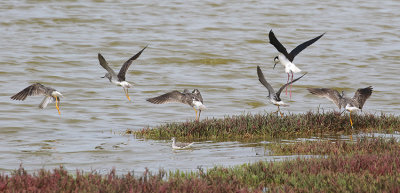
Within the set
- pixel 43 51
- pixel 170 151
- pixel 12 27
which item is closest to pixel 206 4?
pixel 12 27

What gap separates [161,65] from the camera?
27.9 meters

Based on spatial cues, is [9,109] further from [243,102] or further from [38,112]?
[243,102]

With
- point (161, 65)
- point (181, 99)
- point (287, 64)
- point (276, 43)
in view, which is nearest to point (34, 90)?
point (181, 99)

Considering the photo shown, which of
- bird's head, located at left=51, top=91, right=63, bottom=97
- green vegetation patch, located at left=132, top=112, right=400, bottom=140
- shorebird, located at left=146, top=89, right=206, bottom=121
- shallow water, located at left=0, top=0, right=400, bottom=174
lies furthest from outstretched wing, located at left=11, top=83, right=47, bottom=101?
shorebird, located at left=146, top=89, right=206, bottom=121

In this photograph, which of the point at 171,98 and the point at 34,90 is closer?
the point at 34,90

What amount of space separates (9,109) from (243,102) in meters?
6.93

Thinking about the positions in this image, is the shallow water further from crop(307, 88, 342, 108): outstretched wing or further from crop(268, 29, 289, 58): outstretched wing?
crop(268, 29, 289, 58): outstretched wing

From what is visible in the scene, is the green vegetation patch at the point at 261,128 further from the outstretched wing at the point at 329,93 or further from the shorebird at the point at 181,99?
the shorebird at the point at 181,99

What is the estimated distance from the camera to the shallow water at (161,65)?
12.6 m

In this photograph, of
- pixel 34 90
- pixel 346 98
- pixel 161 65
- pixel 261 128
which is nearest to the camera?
pixel 261 128

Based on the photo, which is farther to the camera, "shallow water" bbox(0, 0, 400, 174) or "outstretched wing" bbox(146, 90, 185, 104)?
"outstretched wing" bbox(146, 90, 185, 104)

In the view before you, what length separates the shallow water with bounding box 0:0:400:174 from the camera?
12.6m

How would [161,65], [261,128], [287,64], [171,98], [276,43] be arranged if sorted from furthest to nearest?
1. [161,65]
2. [287,64]
3. [276,43]
4. [171,98]
5. [261,128]

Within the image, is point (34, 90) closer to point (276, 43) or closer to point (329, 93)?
point (276, 43)
